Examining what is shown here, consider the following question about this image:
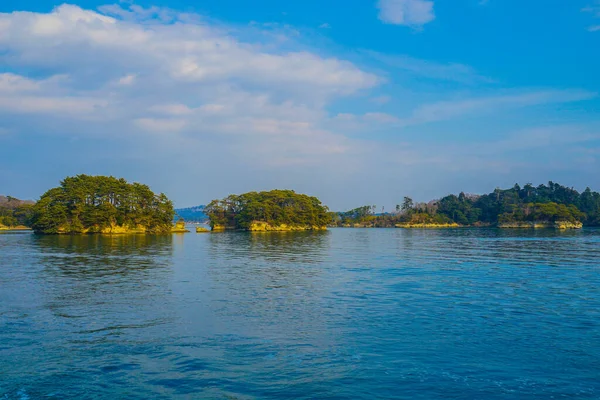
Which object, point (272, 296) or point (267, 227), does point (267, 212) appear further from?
point (272, 296)

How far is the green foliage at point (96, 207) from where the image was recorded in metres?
93.0

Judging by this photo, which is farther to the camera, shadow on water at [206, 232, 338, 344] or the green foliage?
the green foliage

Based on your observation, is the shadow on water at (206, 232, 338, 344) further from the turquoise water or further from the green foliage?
the green foliage

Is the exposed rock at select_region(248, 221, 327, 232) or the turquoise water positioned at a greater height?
the exposed rock at select_region(248, 221, 327, 232)

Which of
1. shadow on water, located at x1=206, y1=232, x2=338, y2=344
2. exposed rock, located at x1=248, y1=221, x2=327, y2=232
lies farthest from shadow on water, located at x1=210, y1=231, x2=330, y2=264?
exposed rock, located at x1=248, y1=221, x2=327, y2=232

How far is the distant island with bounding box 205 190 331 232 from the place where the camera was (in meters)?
133

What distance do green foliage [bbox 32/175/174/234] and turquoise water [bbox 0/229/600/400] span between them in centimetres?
7481

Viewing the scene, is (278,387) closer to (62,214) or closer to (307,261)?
(307,261)

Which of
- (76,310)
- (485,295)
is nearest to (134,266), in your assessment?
(76,310)

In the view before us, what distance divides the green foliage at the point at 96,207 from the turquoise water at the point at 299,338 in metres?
74.8

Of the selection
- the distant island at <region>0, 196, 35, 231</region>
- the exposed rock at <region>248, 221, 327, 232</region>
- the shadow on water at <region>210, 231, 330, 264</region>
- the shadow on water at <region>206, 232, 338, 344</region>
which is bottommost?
the shadow on water at <region>210, 231, 330, 264</region>

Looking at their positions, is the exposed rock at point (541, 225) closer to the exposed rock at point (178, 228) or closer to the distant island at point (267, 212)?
the distant island at point (267, 212)

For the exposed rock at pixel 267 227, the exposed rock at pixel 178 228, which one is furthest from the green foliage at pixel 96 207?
the exposed rock at pixel 267 227

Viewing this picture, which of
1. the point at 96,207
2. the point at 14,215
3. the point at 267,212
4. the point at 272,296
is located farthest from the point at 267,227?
the point at 272,296
